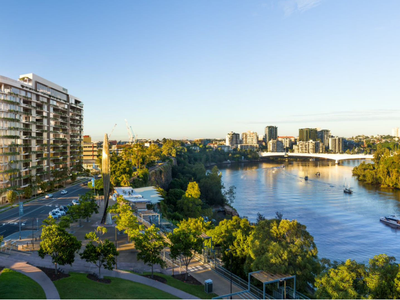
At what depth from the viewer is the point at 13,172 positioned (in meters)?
59.0

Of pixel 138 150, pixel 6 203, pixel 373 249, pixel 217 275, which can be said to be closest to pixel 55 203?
pixel 6 203

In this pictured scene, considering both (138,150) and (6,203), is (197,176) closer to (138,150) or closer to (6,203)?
(138,150)

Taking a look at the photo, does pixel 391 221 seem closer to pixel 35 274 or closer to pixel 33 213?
pixel 35 274

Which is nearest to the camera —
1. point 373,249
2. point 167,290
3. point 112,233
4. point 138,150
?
point 167,290

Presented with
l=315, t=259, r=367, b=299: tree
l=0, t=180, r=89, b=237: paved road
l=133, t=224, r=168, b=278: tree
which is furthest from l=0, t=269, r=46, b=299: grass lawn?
l=0, t=180, r=89, b=237: paved road

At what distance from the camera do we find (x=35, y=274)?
70.8 feet

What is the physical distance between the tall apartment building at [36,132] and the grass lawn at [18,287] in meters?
42.9

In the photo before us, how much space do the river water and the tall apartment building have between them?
45.0 m

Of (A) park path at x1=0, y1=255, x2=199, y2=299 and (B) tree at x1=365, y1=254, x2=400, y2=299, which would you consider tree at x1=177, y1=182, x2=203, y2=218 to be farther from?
(B) tree at x1=365, y1=254, x2=400, y2=299

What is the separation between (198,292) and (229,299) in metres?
2.50

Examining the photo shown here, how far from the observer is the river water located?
4562 cm

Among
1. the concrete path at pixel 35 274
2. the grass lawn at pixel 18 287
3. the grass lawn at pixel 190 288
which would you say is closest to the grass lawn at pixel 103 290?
the concrete path at pixel 35 274

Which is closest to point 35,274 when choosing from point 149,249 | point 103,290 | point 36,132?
point 103,290

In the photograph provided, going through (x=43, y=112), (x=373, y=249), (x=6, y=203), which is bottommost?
(x=373, y=249)
